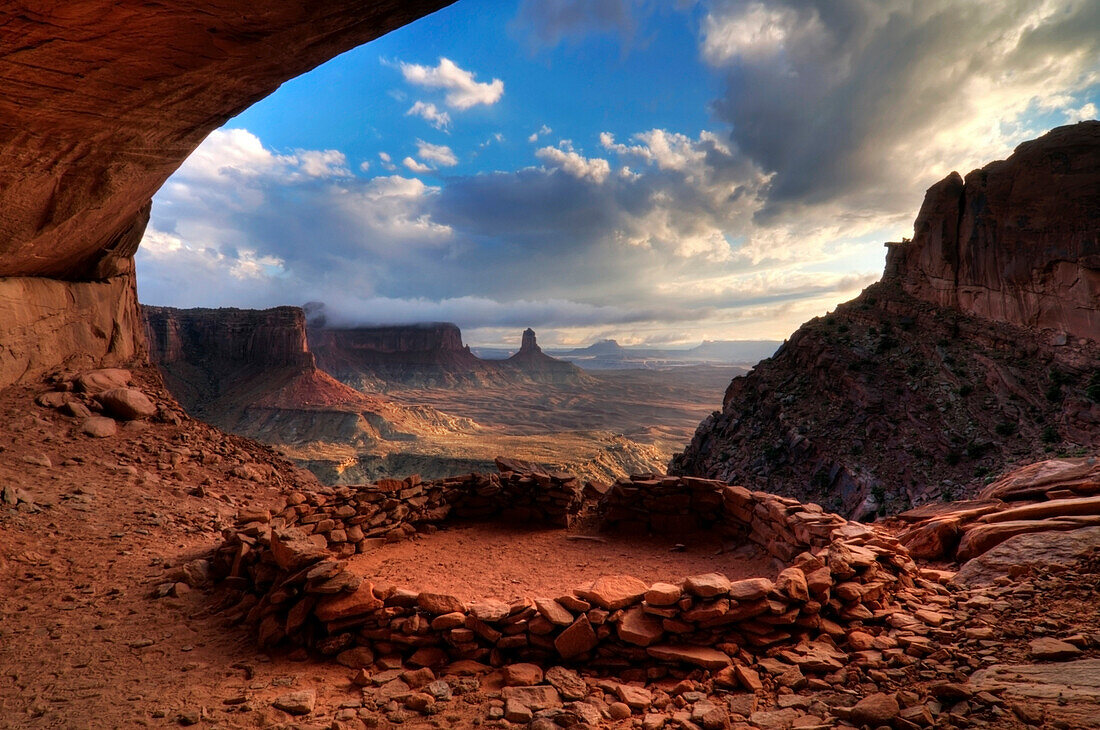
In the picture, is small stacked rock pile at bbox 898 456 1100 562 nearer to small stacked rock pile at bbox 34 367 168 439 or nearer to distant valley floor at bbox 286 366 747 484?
small stacked rock pile at bbox 34 367 168 439

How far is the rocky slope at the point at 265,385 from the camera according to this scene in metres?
69.4

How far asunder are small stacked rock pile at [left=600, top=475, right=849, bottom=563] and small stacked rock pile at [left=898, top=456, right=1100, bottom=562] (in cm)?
146

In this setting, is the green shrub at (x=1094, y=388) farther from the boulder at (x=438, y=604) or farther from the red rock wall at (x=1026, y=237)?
A: the boulder at (x=438, y=604)

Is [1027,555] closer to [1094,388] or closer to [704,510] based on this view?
[704,510]

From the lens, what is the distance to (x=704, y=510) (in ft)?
32.5

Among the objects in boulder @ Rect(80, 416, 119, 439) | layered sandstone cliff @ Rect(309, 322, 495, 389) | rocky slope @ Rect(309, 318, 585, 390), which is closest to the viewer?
boulder @ Rect(80, 416, 119, 439)

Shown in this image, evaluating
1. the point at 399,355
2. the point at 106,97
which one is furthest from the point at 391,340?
the point at 106,97

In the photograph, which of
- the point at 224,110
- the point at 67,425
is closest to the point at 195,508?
the point at 67,425

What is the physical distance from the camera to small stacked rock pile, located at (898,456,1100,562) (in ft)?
20.4

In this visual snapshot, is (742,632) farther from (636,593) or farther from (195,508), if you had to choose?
(195,508)

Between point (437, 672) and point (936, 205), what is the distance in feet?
128

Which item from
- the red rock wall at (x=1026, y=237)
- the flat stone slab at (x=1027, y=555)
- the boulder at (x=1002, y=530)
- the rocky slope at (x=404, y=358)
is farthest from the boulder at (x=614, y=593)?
the rocky slope at (x=404, y=358)

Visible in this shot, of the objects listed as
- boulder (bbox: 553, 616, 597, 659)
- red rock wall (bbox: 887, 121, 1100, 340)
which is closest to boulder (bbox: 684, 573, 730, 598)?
boulder (bbox: 553, 616, 597, 659)

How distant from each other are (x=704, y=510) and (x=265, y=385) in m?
86.2
